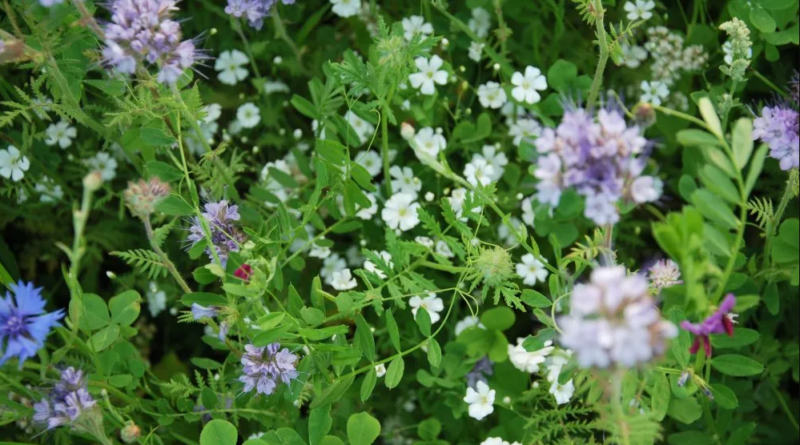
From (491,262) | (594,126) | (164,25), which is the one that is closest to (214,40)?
(164,25)

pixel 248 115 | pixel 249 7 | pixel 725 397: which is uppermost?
pixel 249 7

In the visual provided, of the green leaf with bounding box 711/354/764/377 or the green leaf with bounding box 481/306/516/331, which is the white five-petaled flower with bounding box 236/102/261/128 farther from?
the green leaf with bounding box 711/354/764/377

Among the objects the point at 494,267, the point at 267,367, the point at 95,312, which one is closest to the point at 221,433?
the point at 267,367

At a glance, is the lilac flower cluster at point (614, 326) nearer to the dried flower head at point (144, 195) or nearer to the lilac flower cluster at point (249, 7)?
the dried flower head at point (144, 195)

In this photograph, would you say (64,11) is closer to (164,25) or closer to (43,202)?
(164,25)

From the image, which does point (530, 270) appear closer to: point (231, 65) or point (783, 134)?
point (783, 134)

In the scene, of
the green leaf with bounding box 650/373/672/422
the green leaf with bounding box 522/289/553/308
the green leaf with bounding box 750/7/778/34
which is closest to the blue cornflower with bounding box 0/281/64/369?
the green leaf with bounding box 522/289/553/308

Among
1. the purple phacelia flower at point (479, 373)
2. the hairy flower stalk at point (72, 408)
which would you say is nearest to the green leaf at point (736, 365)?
the purple phacelia flower at point (479, 373)
